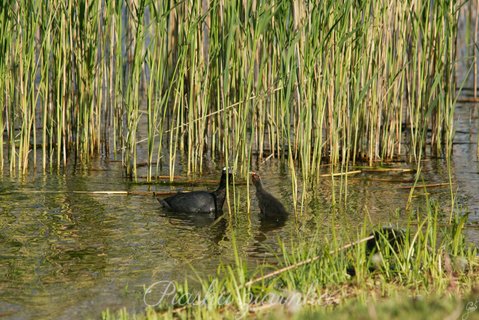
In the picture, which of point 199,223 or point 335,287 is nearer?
point 335,287

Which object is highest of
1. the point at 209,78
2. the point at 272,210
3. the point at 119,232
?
the point at 209,78

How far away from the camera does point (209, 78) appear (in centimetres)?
948

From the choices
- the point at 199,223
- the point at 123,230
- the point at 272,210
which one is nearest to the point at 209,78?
the point at 199,223

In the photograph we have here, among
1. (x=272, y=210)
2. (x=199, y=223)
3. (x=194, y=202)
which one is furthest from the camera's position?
(x=194, y=202)

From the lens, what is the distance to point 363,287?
486 cm

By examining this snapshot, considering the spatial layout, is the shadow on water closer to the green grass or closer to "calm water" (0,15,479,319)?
"calm water" (0,15,479,319)

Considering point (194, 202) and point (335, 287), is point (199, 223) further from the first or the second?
point (335, 287)

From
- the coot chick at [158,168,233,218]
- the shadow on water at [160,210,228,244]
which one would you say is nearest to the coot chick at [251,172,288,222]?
the shadow on water at [160,210,228,244]

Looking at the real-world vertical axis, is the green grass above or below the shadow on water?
below

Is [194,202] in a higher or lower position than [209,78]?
lower

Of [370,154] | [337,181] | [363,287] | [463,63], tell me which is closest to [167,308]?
[363,287]

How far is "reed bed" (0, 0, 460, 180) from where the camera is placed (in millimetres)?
8328

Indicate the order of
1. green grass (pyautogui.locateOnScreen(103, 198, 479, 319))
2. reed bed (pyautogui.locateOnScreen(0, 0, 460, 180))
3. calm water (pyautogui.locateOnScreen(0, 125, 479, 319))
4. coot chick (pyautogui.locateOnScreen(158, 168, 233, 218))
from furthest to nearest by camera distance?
1. reed bed (pyautogui.locateOnScreen(0, 0, 460, 180))
2. coot chick (pyautogui.locateOnScreen(158, 168, 233, 218))
3. calm water (pyautogui.locateOnScreen(0, 125, 479, 319))
4. green grass (pyautogui.locateOnScreen(103, 198, 479, 319))

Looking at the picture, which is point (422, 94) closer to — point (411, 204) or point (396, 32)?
point (396, 32)
